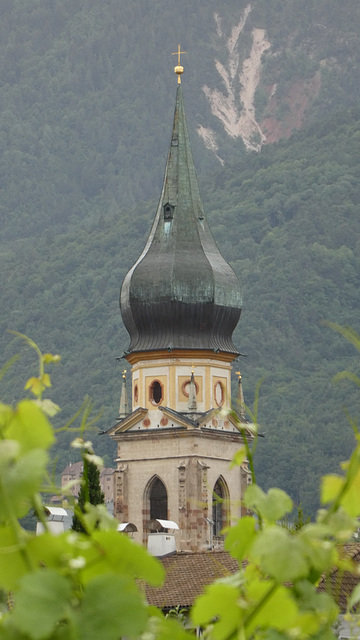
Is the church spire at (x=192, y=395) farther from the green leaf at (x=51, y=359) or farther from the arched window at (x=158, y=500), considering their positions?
the green leaf at (x=51, y=359)

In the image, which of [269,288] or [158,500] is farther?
[269,288]

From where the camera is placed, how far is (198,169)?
178m

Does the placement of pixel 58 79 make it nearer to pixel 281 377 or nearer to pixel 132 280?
pixel 281 377

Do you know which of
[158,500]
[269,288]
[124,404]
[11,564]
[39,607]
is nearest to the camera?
[39,607]

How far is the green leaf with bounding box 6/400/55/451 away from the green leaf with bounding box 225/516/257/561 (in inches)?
19.4

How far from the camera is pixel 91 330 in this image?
116188mm

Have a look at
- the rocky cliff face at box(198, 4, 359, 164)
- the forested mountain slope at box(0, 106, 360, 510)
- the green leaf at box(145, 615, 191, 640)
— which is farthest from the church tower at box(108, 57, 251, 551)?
the rocky cliff face at box(198, 4, 359, 164)

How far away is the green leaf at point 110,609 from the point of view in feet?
8.98

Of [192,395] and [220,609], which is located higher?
[192,395]

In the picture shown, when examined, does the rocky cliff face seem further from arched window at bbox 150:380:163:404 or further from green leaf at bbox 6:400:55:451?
green leaf at bbox 6:400:55:451

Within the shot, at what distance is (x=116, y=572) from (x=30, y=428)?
27 cm

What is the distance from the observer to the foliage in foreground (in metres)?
2.73

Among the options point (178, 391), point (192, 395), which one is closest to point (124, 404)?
point (178, 391)

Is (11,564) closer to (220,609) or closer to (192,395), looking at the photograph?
(220,609)
